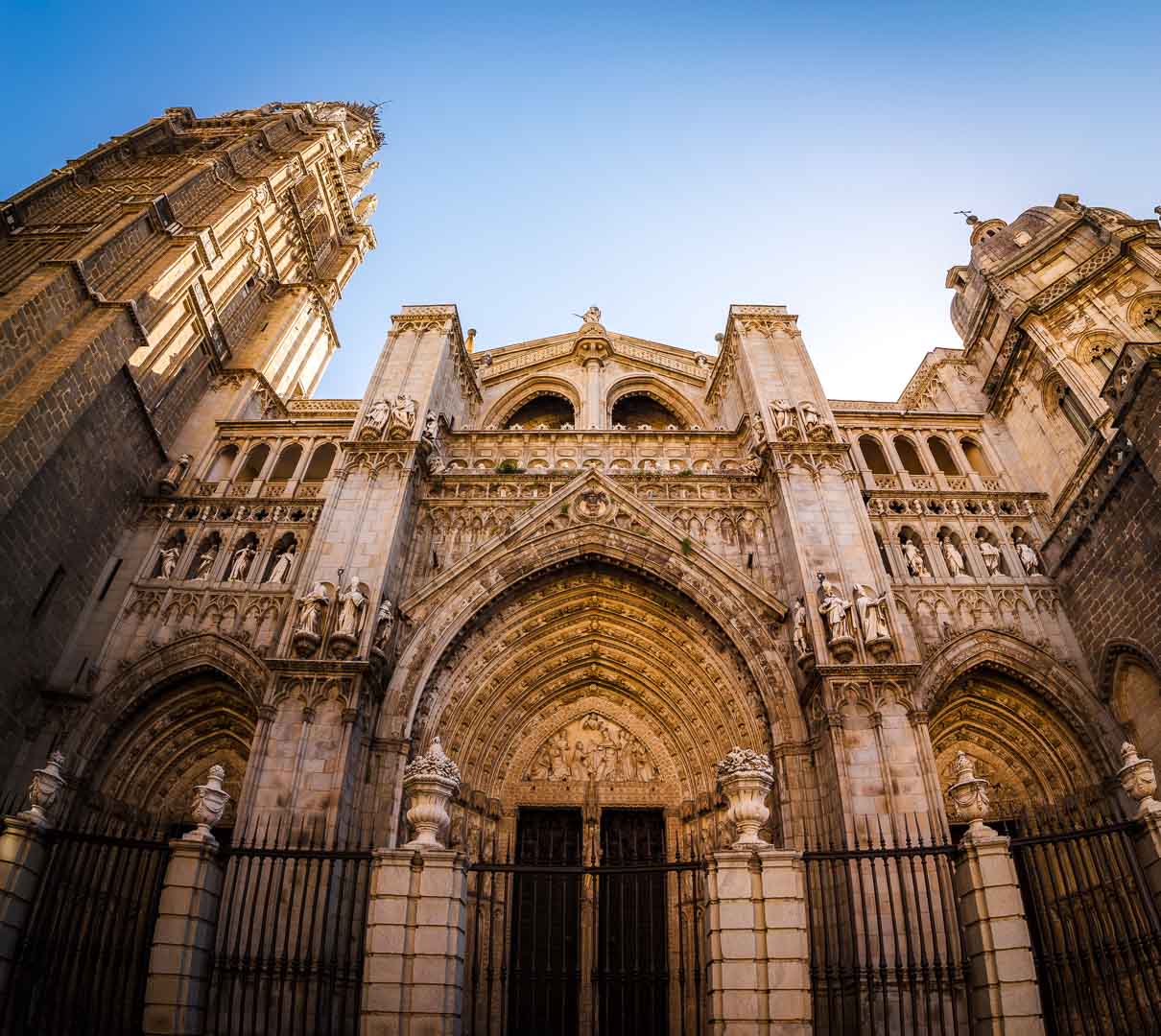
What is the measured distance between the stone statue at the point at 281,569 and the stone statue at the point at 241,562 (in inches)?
21.3

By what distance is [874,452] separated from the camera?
62.3 feet

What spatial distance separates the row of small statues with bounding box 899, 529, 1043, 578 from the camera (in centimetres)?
1523

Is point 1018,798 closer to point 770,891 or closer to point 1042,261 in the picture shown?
point 770,891

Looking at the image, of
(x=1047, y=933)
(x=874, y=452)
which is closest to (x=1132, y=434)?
(x=874, y=452)

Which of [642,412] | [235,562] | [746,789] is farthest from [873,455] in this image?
[235,562]

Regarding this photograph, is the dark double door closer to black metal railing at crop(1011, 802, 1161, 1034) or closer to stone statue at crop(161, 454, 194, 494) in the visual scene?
black metal railing at crop(1011, 802, 1161, 1034)

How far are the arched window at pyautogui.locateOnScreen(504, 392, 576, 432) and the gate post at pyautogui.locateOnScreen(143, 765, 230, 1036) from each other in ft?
56.4

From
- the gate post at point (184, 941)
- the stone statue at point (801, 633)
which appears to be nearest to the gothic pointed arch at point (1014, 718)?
the stone statue at point (801, 633)

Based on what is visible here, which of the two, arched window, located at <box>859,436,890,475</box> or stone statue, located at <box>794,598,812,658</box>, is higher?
arched window, located at <box>859,436,890,475</box>

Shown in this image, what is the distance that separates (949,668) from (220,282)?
2170cm

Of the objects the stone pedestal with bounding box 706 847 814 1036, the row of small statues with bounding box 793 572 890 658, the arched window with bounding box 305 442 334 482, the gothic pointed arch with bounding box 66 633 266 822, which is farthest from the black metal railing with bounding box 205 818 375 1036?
the arched window with bounding box 305 442 334 482

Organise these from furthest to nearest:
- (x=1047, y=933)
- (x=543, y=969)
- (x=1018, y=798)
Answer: (x=1018, y=798) < (x=543, y=969) < (x=1047, y=933)

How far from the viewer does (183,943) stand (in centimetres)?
770

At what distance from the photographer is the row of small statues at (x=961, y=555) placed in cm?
1523
